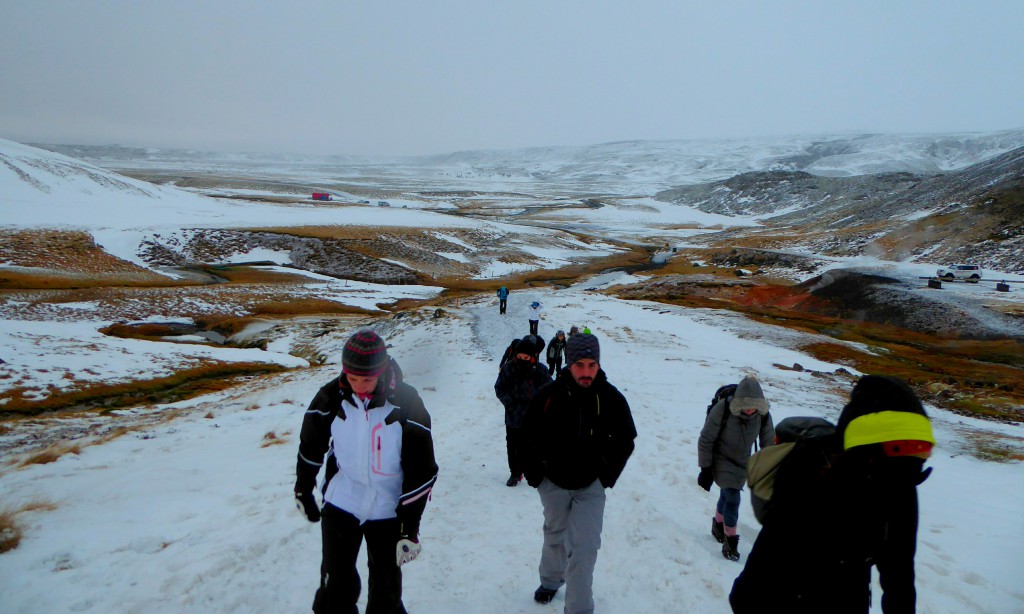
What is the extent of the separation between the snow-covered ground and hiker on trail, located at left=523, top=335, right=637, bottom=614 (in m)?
1.04

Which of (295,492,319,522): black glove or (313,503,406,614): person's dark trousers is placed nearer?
(313,503,406,614): person's dark trousers

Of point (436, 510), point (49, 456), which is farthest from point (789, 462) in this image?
point (49, 456)

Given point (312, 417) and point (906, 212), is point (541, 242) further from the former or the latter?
point (312, 417)

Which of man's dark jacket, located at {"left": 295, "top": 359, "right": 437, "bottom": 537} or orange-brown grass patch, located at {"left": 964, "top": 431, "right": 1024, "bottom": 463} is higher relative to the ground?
man's dark jacket, located at {"left": 295, "top": 359, "right": 437, "bottom": 537}

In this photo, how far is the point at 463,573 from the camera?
5.42 meters

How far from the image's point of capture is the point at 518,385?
277 inches

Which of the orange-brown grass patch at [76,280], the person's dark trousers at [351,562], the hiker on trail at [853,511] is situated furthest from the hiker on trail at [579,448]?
the orange-brown grass patch at [76,280]

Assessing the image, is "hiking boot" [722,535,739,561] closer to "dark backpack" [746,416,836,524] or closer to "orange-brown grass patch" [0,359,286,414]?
"dark backpack" [746,416,836,524]

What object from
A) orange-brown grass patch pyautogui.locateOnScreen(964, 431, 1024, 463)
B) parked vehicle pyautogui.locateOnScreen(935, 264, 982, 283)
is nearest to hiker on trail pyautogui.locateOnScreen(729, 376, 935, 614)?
orange-brown grass patch pyautogui.locateOnScreen(964, 431, 1024, 463)

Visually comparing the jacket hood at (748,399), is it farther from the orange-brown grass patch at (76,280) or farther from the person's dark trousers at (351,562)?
the orange-brown grass patch at (76,280)

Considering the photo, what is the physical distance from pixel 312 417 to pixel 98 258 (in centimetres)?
5541

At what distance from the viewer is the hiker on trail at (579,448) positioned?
418 cm

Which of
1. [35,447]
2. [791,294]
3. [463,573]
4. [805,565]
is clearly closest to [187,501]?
[463,573]

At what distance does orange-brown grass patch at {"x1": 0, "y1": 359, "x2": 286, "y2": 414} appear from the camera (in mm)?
14866
